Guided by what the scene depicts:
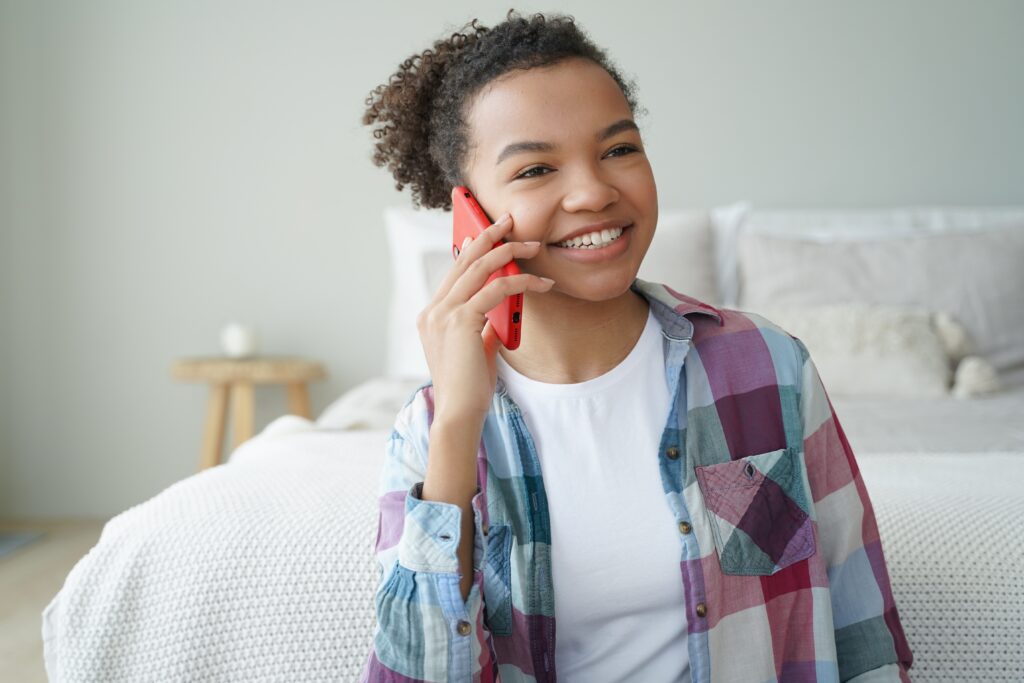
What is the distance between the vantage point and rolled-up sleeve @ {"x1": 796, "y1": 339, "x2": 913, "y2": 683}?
987 mm

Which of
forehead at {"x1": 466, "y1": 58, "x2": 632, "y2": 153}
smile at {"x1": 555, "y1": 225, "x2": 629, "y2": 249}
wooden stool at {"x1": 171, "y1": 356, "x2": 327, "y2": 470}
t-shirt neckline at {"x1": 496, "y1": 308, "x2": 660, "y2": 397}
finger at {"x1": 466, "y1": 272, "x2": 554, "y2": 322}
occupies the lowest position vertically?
wooden stool at {"x1": 171, "y1": 356, "x2": 327, "y2": 470}

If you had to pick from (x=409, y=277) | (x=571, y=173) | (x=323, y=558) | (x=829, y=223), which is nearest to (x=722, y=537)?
(x=571, y=173)

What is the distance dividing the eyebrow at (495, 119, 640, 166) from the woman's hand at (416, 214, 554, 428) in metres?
0.08

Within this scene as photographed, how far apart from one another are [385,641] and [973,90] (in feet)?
10.5

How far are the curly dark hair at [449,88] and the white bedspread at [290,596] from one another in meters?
0.49

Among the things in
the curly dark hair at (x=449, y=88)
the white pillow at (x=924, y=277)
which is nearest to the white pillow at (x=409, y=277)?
the white pillow at (x=924, y=277)

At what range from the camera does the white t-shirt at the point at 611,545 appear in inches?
38.2

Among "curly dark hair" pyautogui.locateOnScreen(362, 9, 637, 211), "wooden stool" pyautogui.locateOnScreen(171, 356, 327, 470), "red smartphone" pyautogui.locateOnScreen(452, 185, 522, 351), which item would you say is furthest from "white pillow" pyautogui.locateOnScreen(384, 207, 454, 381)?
"red smartphone" pyautogui.locateOnScreen(452, 185, 522, 351)

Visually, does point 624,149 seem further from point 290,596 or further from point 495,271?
point 290,596

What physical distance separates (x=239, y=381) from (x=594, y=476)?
8.17ft

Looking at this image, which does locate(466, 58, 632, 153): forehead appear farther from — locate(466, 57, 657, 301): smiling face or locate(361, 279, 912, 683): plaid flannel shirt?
locate(361, 279, 912, 683): plaid flannel shirt

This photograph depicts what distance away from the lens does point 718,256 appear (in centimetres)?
295

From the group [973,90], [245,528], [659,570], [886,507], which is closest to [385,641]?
[659,570]

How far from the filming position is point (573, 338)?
1.08 m
